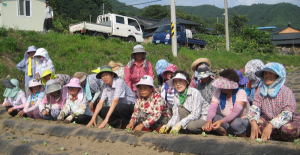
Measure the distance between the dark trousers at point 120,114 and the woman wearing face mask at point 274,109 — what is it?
1.95m

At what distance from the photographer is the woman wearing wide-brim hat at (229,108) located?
10.0 ft

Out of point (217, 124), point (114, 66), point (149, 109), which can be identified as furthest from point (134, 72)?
point (217, 124)

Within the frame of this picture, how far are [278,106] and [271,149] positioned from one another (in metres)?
0.63

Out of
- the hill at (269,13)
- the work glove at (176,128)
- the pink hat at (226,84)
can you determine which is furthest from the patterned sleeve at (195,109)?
the hill at (269,13)

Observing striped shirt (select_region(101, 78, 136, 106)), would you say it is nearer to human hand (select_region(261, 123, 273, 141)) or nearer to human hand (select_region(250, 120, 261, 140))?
human hand (select_region(250, 120, 261, 140))

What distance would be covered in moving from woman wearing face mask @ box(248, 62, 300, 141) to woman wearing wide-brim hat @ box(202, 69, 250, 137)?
0.51ft

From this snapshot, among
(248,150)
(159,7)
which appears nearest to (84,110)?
(248,150)

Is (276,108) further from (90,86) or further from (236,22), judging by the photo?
(236,22)

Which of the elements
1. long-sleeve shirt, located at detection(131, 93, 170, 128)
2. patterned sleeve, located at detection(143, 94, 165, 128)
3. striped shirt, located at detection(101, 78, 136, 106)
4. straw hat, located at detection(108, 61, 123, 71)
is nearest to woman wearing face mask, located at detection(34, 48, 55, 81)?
straw hat, located at detection(108, 61, 123, 71)

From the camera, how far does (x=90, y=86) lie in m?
4.70

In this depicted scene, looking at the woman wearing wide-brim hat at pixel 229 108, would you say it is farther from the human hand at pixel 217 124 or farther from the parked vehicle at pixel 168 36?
the parked vehicle at pixel 168 36

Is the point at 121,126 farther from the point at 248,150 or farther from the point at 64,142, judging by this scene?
the point at 248,150

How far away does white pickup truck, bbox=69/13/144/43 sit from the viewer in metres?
12.7

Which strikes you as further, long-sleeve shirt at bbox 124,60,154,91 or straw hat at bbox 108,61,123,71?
straw hat at bbox 108,61,123,71
